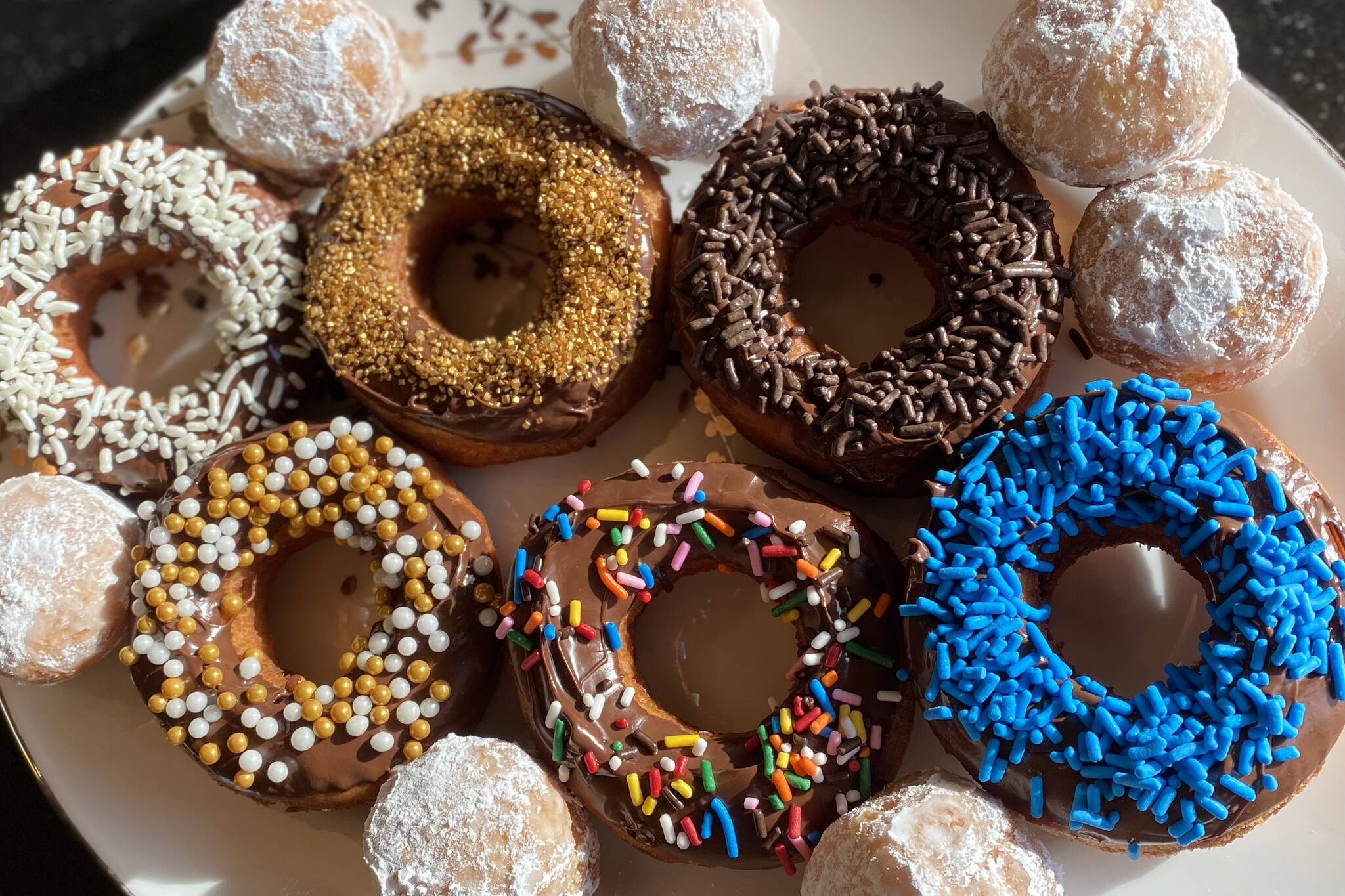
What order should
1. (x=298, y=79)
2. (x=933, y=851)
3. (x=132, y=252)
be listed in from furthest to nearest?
(x=132, y=252) → (x=298, y=79) → (x=933, y=851)

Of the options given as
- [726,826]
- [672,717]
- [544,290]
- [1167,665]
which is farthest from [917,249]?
[726,826]

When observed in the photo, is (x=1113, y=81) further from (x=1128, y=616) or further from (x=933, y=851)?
(x=933, y=851)

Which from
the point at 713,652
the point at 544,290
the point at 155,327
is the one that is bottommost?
the point at 155,327

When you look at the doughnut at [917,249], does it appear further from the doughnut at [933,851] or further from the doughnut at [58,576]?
the doughnut at [58,576]

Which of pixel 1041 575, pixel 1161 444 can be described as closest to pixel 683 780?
pixel 1041 575

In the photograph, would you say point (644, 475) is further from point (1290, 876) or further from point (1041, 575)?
point (1290, 876)

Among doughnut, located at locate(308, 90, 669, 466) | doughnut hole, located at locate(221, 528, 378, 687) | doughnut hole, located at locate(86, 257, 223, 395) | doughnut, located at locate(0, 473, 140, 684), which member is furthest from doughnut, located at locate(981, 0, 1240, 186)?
doughnut, located at locate(0, 473, 140, 684)

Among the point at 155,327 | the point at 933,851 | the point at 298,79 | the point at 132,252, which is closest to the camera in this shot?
the point at 933,851

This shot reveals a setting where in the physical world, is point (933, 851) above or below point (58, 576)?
above
